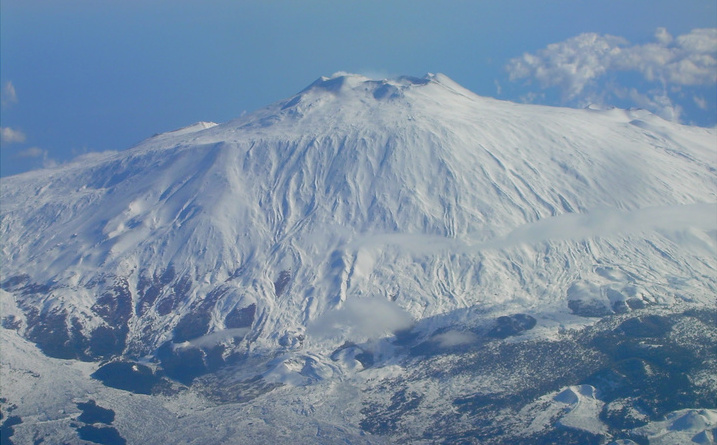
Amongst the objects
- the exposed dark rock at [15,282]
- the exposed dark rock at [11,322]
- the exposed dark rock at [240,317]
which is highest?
the exposed dark rock at [15,282]

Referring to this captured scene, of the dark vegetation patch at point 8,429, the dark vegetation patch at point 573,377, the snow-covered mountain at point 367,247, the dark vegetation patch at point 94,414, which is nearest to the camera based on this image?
the dark vegetation patch at point 573,377

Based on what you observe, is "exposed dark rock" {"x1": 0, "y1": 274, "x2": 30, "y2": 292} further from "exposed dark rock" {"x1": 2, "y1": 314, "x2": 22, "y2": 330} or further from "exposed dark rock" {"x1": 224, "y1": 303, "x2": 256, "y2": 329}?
"exposed dark rock" {"x1": 224, "y1": 303, "x2": 256, "y2": 329}

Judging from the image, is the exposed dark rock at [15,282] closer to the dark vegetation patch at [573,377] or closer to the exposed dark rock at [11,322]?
the exposed dark rock at [11,322]

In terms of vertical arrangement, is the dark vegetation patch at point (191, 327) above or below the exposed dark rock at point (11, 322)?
below

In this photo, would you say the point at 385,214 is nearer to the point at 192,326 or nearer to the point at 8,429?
the point at 192,326

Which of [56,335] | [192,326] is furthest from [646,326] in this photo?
[56,335]

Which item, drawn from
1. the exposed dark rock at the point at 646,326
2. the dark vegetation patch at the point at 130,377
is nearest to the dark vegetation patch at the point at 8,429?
the dark vegetation patch at the point at 130,377

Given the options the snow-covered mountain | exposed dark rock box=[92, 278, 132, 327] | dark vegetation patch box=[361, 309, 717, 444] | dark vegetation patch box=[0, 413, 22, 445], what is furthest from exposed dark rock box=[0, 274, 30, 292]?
dark vegetation patch box=[361, 309, 717, 444]

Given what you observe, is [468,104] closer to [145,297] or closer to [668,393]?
[145,297]
